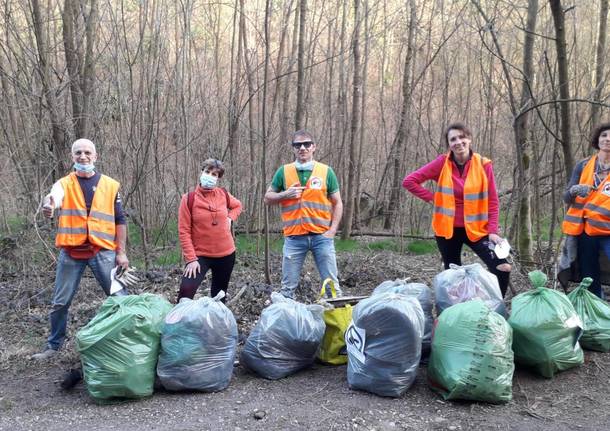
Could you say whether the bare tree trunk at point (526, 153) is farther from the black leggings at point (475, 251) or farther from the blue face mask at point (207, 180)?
the blue face mask at point (207, 180)

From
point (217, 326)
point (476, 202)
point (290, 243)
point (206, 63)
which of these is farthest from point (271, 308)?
point (206, 63)

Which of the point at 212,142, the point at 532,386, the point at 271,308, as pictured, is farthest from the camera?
the point at 212,142

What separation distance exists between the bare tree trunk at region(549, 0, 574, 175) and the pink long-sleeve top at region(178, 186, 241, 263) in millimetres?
2632

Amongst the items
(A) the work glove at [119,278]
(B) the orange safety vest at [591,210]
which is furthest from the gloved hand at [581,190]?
(A) the work glove at [119,278]

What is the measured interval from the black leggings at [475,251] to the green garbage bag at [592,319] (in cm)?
48

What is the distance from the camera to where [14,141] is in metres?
6.72

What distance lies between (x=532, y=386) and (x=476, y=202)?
1.30 meters

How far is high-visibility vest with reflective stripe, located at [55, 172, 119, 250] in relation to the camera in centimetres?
365

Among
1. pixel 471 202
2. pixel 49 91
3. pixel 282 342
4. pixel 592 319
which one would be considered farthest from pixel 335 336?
pixel 49 91

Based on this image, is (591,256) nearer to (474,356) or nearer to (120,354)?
(474,356)

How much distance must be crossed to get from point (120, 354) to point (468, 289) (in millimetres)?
2194

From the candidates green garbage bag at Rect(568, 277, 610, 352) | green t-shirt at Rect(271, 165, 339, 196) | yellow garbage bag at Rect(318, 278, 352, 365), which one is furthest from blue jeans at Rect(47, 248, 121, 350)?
green garbage bag at Rect(568, 277, 610, 352)

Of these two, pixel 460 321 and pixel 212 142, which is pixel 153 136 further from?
pixel 460 321

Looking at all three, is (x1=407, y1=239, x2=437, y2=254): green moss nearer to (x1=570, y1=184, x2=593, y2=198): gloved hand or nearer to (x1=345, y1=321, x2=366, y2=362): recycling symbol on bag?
(x1=570, y1=184, x2=593, y2=198): gloved hand
